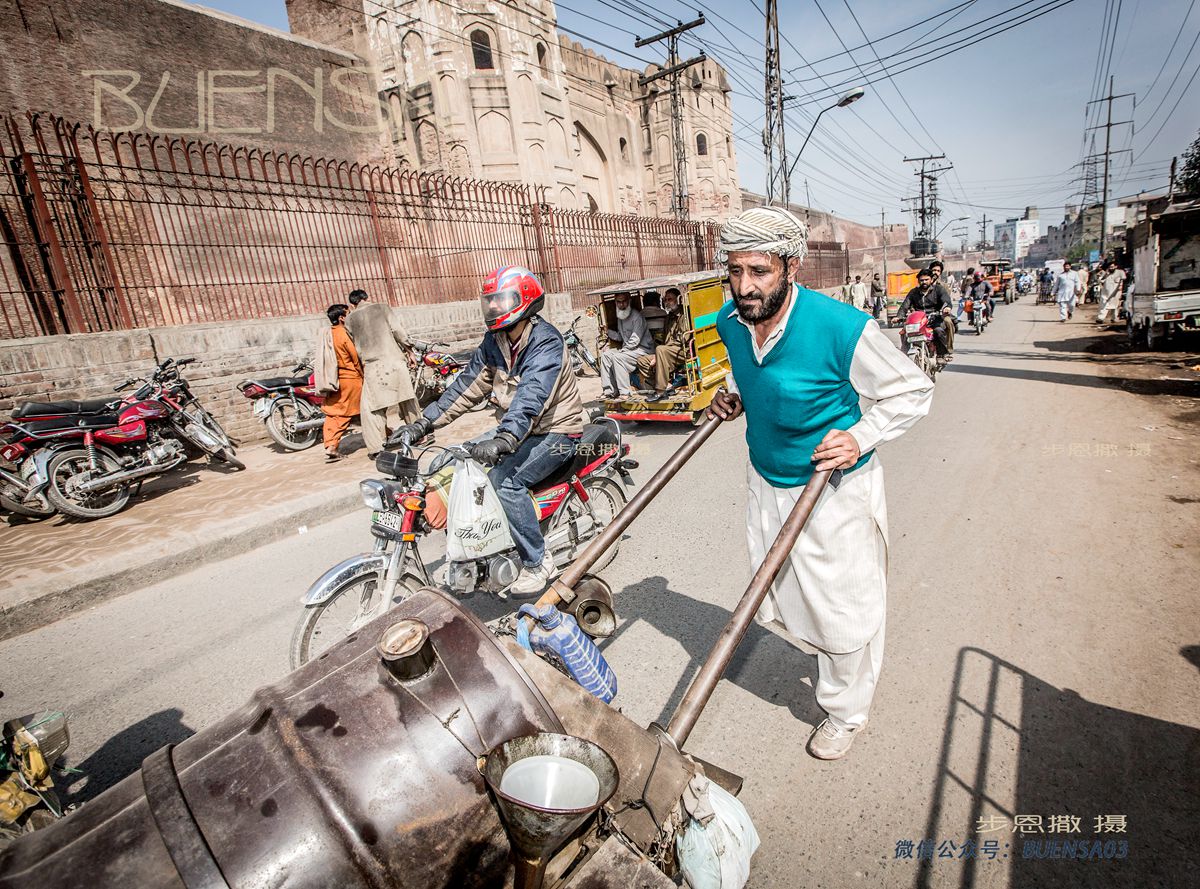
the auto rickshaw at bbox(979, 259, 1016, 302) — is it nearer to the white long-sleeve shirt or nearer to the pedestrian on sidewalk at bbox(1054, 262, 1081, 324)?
the pedestrian on sidewalk at bbox(1054, 262, 1081, 324)

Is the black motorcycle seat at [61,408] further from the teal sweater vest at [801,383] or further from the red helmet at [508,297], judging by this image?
the teal sweater vest at [801,383]

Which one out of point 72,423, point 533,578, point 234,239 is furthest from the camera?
point 234,239

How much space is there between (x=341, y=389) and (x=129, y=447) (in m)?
2.35

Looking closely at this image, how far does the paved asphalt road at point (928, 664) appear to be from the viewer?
6.60 ft

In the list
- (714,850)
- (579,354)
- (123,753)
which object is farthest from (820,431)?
(579,354)

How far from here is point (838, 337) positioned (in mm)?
2021

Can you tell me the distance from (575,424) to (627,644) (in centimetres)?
142

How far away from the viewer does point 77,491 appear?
5.68 metres

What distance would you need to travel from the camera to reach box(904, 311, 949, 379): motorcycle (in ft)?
33.4

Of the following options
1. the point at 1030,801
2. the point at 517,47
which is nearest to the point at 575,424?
the point at 1030,801

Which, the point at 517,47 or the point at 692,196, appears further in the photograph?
the point at 692,196

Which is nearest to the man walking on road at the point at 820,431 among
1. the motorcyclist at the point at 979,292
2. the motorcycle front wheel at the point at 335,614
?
the motorcycle front wheel at the point at 335,614

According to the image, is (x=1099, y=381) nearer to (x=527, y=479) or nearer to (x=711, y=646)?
(x=711, y=646)

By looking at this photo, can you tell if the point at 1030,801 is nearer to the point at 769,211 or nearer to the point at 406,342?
the point at 769,211
